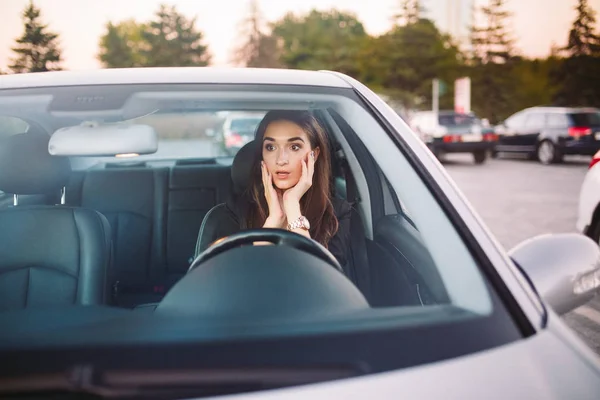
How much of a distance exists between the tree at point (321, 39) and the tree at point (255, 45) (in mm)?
1925

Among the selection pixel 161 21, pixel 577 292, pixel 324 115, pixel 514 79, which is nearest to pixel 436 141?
pixel 324 115

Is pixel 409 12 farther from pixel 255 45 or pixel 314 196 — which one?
pixel 314 196

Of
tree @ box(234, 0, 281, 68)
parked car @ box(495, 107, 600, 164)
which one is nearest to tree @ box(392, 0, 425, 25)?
tree @ box(234, 0, 281, 68)

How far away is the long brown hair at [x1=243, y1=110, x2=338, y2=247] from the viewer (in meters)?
2.65

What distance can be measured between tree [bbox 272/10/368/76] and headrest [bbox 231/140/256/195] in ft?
261

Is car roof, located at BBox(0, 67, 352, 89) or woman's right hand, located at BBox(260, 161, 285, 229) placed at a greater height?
car roof, located at BBox(0, 67, 352, 89)

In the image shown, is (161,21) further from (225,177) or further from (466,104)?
(225,177)

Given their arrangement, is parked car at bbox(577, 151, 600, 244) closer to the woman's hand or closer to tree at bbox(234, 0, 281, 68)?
the woman's hand

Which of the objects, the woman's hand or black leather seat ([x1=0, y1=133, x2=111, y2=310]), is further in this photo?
the woman's hand

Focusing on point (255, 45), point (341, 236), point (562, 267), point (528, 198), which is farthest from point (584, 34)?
point (255, 45)

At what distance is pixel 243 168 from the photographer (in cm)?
280

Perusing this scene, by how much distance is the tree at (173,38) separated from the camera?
284 ft

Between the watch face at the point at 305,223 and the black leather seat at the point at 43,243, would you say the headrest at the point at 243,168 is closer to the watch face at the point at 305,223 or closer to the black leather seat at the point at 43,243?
the watch face at the point at 305,223

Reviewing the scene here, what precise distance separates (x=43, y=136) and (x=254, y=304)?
5.27ft
